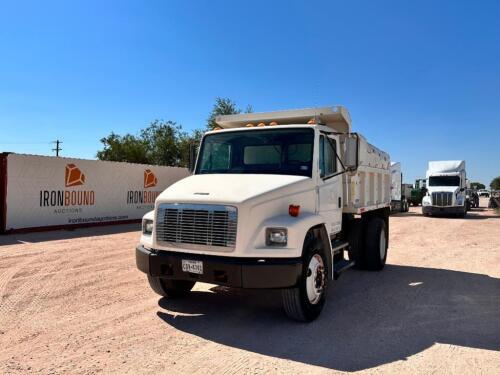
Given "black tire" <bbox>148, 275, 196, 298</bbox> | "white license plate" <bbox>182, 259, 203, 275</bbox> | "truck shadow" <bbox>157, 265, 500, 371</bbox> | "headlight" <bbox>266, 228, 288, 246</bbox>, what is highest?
"headlight" <bbox>266, 228, 288, 246</bbox>

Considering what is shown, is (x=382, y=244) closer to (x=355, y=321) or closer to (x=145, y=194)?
(x=355, y=321)

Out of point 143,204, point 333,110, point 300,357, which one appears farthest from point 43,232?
point 300,357

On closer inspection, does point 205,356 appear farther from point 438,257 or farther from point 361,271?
point 438,257

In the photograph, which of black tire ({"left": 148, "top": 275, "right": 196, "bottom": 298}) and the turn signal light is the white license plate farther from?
the turn signal light

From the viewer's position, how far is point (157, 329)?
5164 millimetres

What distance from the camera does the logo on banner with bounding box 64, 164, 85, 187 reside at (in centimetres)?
1694

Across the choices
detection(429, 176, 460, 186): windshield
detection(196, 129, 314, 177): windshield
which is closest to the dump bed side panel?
detection(196, 129, 314, 177): windshield

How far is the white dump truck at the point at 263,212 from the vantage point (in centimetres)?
495

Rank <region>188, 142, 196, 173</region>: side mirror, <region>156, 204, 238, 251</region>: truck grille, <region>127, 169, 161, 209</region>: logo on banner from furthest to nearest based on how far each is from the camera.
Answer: <region>127, 169, 161, 209</region>: logo on banner, <region>188, 142, 196, 173</region>: side mirror, <region>156, 204, 238, 251</region>: truck grille

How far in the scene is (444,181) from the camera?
27875 mm

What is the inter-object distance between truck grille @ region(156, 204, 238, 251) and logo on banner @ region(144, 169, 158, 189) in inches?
657

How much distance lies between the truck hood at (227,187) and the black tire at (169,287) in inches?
55.9

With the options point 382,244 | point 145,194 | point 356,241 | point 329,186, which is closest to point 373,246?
point 356,241

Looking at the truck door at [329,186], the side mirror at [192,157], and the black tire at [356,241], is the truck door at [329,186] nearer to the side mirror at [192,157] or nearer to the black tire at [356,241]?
the black tire at [356,241]
